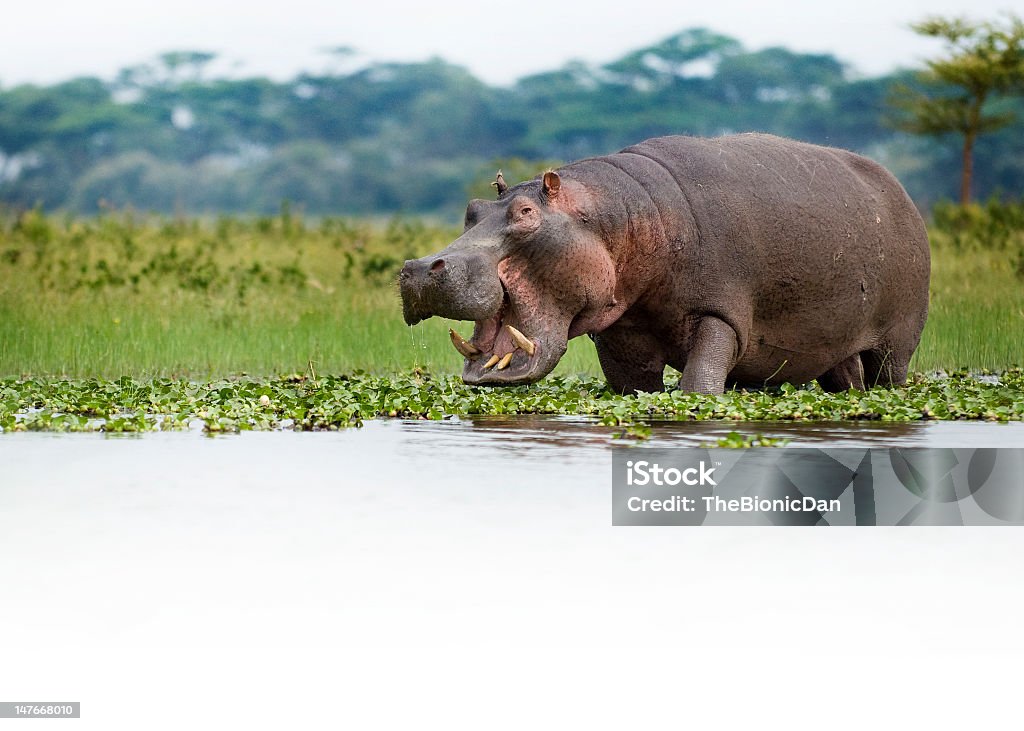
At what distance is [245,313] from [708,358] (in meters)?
5.24

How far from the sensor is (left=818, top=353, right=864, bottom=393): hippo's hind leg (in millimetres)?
8023

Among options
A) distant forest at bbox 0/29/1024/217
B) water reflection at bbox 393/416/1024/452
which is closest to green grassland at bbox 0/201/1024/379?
water reflection at bbox 393/416/1024/452

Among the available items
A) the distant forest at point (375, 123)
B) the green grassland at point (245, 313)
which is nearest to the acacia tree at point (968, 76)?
the green grassland at point (245, 313)

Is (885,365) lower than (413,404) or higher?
higher

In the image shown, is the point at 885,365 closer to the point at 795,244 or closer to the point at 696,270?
the point at 795,244

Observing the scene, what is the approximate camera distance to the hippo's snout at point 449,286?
6137 millimetres

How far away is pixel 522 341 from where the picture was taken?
634 centimetres

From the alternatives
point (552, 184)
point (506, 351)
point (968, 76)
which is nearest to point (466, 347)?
point (506, 351)

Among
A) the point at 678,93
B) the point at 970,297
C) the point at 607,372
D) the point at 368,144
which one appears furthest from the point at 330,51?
the point at 607,372

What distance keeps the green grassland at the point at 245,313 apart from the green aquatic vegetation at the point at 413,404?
61.7 inches

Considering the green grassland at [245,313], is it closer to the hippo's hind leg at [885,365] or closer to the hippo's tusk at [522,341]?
the hippo's hind leg at [885,365]

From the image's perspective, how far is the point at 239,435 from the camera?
21.7 feet

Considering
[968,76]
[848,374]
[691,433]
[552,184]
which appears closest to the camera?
[691,433]

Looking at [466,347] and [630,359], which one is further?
[630,359]
